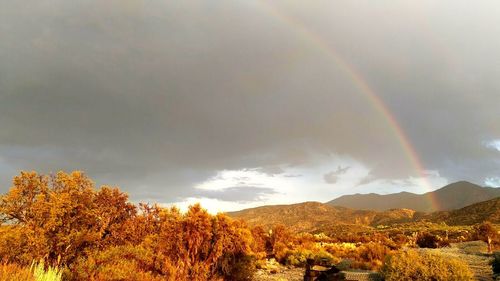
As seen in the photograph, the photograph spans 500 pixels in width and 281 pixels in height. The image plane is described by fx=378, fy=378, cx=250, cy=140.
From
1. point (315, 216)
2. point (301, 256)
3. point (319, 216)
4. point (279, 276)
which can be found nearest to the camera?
point (279, 276)

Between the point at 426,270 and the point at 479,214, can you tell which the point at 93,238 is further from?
the point at 479,214

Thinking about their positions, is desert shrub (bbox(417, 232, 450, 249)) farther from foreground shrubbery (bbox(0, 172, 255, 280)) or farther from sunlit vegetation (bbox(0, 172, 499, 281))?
foreground shrubbery (bbox(0, 172, 255, 280))

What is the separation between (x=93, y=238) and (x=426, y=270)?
15546 millimetres

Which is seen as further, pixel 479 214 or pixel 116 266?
pixel 479 214

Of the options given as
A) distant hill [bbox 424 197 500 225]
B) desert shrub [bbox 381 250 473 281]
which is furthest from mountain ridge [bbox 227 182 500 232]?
desert shrub [bbox 381 250 473 281]

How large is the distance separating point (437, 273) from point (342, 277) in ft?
16.8

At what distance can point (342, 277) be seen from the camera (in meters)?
18.6

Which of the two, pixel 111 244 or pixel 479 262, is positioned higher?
pixel 111 244

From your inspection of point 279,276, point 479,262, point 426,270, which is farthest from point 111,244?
point 479,262

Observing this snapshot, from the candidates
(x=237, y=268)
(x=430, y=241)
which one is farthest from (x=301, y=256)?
(x=430, y=241)

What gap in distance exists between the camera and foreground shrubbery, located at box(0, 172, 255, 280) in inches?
654

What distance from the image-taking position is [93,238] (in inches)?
758

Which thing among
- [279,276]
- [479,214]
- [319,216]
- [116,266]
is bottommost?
[279,276]

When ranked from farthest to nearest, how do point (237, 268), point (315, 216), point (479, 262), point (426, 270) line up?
point (315, 216) < point (479, 262) < point (237, 268) < point (426, 270)
